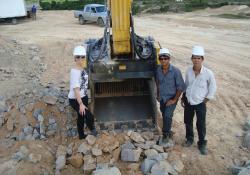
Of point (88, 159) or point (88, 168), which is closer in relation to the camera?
point (88, 168)

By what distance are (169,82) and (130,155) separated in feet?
4.99

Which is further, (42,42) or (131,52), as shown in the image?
(42,42)

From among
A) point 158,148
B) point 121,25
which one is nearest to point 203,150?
point 158,148

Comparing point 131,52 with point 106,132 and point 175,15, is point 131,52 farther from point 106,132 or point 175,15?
point 175,15

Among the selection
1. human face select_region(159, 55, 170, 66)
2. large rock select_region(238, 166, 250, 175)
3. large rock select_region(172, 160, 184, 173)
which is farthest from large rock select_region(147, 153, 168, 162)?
human face select_region(159, 55, 170, 66)

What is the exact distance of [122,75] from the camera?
311 inches

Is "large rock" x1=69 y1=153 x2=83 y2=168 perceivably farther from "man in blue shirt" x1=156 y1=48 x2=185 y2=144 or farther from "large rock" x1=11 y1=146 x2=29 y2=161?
"man in blue shirt" x1=156 y1=48 x2=185 y2=144

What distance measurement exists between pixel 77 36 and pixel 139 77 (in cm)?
1410

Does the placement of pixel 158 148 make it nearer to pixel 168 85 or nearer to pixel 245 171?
pixel 168 85

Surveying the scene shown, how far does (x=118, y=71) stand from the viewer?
7898mm

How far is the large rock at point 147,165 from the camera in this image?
6.65m

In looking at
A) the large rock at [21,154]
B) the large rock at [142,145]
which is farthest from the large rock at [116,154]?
the large rock at [21,154]

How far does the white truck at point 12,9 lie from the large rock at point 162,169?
24431 mm

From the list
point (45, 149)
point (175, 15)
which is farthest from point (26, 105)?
point (175, 15)
